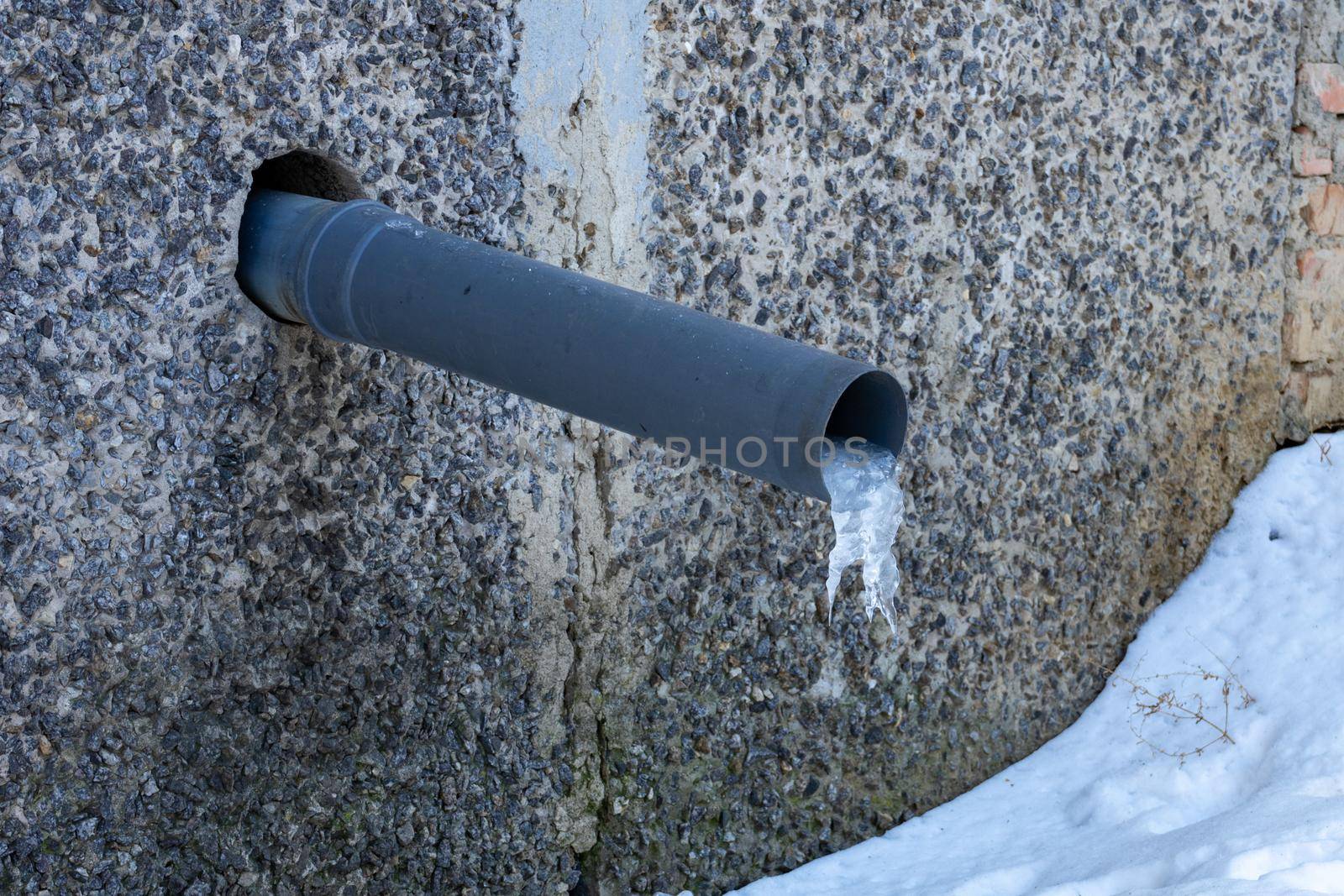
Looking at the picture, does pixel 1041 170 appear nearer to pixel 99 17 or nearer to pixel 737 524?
pixel 737 524

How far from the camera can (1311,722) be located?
316cm

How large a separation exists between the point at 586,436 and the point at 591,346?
3.12ft

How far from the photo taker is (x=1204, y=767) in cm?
319

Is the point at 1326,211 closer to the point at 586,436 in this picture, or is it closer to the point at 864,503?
the point at 586,436

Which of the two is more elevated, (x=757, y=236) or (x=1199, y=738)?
(x=757, y=236)

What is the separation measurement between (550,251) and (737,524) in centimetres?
75

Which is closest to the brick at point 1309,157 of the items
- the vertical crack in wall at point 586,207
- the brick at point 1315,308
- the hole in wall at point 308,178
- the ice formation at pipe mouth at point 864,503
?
the brick at point 1315,308

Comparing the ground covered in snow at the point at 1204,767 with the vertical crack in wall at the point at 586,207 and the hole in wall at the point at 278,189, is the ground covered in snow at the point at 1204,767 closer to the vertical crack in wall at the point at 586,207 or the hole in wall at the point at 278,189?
the vertical crack in wall at the point at 586,207

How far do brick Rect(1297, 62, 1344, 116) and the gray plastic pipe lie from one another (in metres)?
2.76

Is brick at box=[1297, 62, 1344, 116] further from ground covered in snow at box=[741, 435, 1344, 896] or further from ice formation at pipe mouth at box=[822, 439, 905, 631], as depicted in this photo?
A: ice formation at pipe mouth at box=[822, 439, 905, 631]

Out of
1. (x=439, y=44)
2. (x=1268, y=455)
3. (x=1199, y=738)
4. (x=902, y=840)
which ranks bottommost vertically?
(x=902, y=840)

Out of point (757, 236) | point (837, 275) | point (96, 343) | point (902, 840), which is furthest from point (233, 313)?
point (902, 840)

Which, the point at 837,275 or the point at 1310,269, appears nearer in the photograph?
the point at 837,275

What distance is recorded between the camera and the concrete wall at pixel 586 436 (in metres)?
2.09
